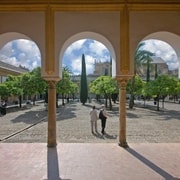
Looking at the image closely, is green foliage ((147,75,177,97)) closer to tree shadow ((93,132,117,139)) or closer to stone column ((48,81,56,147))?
tree shadow ((93,132,117,139))

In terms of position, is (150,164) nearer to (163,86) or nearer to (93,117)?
(93,117)

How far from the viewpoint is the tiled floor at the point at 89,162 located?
6805mm

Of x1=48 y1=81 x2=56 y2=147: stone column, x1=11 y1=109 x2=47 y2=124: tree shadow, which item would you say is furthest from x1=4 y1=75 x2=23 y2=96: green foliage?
x1=48 y1=81 x2=56 y2=147: stone column

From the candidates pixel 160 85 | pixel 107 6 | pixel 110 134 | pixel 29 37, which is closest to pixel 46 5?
pixel 29 37

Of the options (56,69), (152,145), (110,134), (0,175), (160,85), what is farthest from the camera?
(160,85)

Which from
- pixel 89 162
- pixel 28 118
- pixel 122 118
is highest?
pixel 122 118

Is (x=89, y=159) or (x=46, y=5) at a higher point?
(x=46, y=5)

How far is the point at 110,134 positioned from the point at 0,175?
7.25 metres

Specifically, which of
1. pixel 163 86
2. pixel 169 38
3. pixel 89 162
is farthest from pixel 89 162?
pixel 163 86

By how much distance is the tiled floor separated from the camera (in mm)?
6805

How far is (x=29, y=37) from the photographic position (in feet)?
31.2

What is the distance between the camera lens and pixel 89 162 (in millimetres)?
7910

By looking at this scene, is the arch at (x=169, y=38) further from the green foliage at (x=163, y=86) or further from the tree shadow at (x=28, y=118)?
the green foliage at (x=163, y=86)

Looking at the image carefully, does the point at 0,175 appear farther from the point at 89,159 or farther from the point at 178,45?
the point at 178,45
